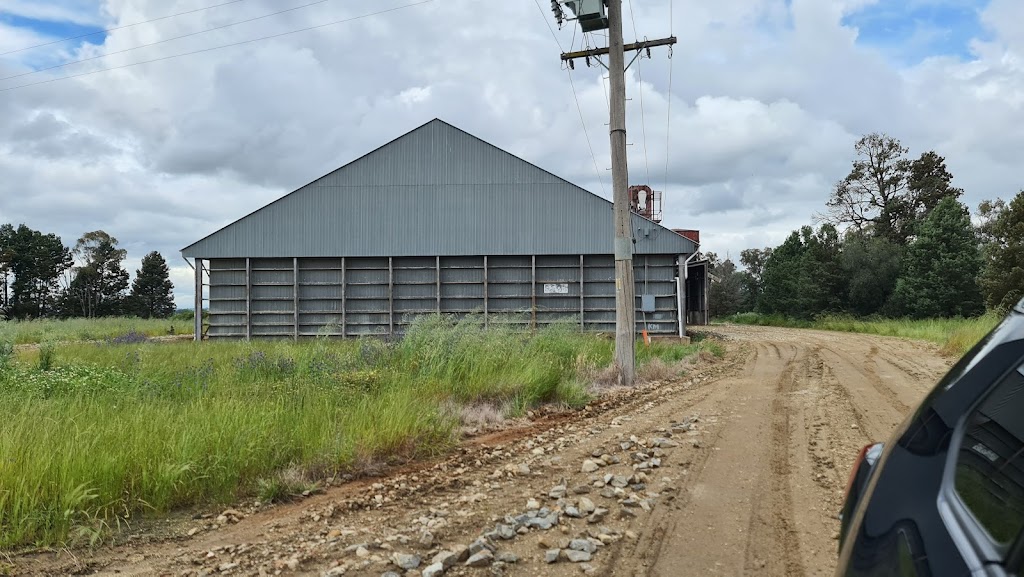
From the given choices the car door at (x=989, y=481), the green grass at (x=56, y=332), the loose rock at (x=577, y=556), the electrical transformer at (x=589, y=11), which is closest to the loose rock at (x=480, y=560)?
the loose rock at (x=577, y=556)

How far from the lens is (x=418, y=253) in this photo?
2361 centimetres

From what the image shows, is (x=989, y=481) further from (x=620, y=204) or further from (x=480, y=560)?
(x=620, y=204)

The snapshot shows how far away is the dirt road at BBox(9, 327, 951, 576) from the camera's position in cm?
371

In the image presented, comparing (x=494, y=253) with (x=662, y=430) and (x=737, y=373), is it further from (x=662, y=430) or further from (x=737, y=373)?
(x=662, y=430)

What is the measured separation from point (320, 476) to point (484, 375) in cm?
386

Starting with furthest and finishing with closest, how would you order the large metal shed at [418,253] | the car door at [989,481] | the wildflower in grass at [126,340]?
the large metal shed at [418,253], the wildflower in grass at [126,340], the car door at [989,481]

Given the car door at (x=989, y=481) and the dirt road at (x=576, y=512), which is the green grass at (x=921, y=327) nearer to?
the dirt road at (x=576, y=512)

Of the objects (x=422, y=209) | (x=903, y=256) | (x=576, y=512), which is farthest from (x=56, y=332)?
(x=903, y=256)

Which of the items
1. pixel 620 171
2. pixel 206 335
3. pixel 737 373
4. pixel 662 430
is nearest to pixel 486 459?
pixel 662 430

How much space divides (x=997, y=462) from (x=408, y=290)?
904 inches

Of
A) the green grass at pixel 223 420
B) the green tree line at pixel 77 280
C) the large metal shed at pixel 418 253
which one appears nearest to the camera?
the green grass at pixel 223 420

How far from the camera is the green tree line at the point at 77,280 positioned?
2778 inches

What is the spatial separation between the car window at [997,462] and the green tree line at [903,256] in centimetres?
3348

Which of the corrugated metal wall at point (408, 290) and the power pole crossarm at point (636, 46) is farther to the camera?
the corrugated metal wall at point (408, 290)
